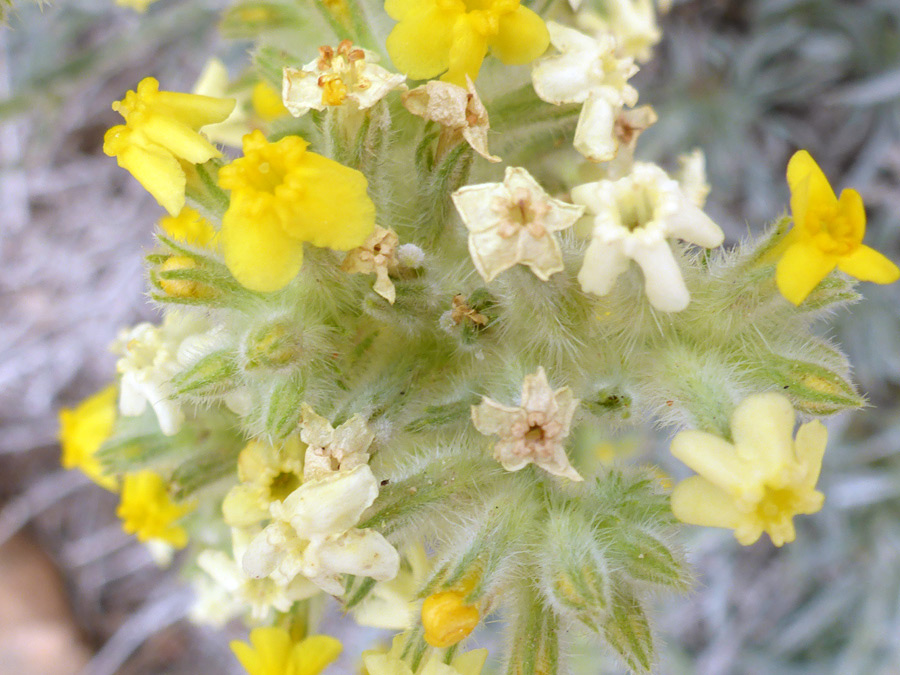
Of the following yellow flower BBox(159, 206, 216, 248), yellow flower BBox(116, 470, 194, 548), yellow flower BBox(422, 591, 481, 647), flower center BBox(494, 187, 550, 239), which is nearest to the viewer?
flower center BBox(494, 187, 550, 239)

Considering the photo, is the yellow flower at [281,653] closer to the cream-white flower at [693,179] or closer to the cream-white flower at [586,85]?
the cream-white flower at [586,85]

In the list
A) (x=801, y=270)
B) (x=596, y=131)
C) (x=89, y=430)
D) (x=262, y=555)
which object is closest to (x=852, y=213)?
(x=801, y=270)

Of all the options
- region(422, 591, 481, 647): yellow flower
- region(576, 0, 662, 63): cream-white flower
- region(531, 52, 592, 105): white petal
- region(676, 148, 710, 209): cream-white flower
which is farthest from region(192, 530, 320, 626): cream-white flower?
region(576, 0, 662, 63): cream-white flower

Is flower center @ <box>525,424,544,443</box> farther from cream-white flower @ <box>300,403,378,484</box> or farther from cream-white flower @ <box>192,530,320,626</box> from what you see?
cream-white flower @ <box>192,530,320,626</box>

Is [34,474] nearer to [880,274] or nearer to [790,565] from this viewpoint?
[790,565]

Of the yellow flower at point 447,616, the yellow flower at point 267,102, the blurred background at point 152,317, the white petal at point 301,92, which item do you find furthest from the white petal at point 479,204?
the blurred background at point 152,317

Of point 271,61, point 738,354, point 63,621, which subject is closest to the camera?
point 738,354

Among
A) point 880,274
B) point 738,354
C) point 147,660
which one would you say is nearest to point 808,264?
point 880,274
